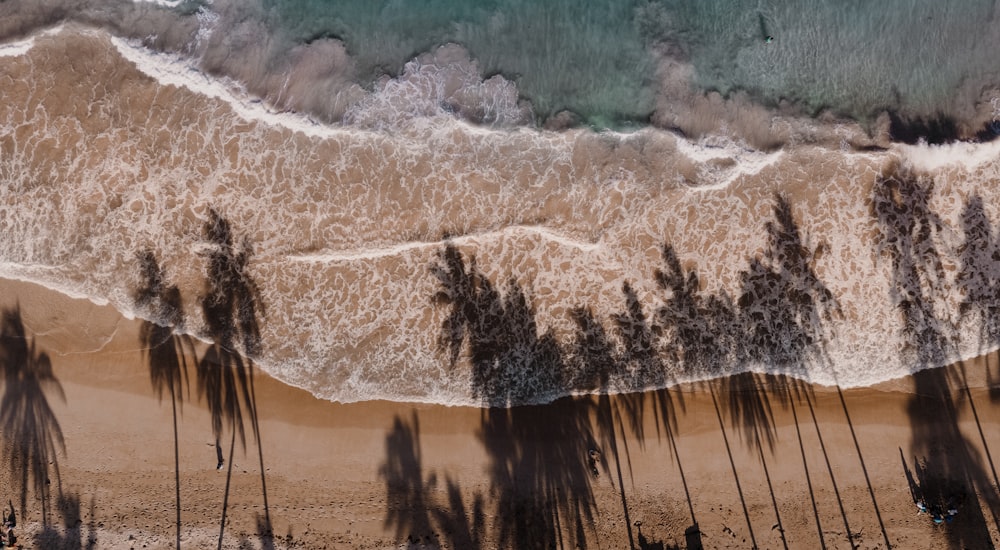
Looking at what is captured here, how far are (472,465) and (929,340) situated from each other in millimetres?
11115

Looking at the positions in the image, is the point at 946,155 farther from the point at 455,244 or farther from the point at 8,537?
the point at 8,537

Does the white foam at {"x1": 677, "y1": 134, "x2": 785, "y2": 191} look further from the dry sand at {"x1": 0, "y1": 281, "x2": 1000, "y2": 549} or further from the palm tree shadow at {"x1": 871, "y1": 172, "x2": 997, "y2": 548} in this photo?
the dry sand at {"x1": 0, "y1": 281, "x2": 1000, "y2": 549}

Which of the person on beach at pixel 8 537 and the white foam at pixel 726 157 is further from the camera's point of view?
the white foam at pixel 726 157

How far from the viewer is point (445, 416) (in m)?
12.1

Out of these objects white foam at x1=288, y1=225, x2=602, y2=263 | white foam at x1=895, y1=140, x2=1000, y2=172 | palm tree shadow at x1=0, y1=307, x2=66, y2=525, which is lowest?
palm tree shadow at x1=0, y1=307, x2=66, y2=525

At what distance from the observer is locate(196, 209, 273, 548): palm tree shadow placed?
39.4 ft

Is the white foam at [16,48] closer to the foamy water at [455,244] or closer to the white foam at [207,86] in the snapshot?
the foamy water at [455,244]

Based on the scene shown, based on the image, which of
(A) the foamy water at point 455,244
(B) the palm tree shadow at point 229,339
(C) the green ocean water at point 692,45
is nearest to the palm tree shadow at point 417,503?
(A) the foamy water at point 455,244

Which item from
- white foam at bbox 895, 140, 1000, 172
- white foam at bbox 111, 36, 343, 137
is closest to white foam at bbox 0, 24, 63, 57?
white foam at bbox 111, 36, 343, 137

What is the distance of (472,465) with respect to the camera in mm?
12070

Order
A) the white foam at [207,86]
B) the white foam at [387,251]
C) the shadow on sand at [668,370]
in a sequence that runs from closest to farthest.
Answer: the shadow on sand at [668,370], the white foam at [387,251], the white foam at [207,86]

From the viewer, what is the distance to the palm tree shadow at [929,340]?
1207cm

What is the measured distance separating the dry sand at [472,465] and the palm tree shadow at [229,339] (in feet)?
0.60

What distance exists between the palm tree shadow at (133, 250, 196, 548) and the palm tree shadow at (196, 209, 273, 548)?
0.50 metres
